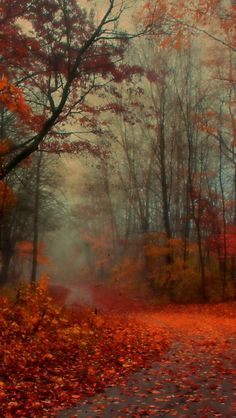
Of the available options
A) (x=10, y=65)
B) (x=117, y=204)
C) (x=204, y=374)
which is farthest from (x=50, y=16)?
(x=117, y=204)

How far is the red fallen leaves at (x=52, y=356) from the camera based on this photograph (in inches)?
251

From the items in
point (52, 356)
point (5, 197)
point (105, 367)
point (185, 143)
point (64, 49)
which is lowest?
point (105, 367)

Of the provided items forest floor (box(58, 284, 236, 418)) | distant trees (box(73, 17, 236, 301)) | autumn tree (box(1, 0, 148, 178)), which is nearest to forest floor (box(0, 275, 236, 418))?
forest floor (box(58, 284, 236, 418))

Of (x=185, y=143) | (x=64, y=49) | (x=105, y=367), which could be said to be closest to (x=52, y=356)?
(x=105, y=367)

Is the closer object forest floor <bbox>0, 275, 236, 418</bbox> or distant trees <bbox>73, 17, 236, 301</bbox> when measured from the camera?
forest floor <bbox>0, 275, 236, 418</bbox>

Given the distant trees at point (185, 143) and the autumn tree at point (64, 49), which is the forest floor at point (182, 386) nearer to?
the autumn tree at point (64, 49)

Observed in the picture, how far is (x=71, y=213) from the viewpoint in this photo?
34.5 meters

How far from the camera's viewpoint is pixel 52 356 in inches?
333

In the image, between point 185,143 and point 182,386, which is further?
point 185,143

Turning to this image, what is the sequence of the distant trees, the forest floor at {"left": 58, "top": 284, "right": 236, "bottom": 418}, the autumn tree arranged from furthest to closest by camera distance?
the distant trees → the autumn tree → the forest floor at {"left": 58, "top": 284, "right": 236, "bottom": 418}

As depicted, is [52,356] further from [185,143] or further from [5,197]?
[185,143]

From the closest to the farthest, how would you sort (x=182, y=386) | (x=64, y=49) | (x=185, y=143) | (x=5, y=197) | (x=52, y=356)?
(x=182, y=386)
(x=52, y=356)
(x=64, y=49)
(x=5, y=197)
(x=185, y=143)

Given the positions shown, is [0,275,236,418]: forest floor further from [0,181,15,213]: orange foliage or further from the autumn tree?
[0,181,15,213]: orange foliage

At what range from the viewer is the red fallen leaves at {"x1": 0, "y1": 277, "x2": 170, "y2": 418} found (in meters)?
6.37
